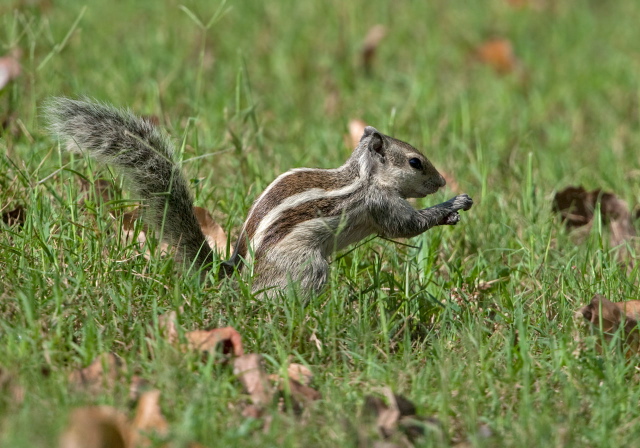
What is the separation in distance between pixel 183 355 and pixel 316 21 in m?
4.83

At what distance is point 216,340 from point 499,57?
16.0 feet

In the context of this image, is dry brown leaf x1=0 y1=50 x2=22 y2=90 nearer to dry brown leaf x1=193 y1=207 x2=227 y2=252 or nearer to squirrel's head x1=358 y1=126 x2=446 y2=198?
dry brown leaf x1=193 y1=207 x2=227 y2=252

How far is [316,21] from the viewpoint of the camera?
734 centimetres

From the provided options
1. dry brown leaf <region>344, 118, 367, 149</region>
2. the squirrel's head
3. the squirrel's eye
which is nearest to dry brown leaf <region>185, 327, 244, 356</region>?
the squirrel's head

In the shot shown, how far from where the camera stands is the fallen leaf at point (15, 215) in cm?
390

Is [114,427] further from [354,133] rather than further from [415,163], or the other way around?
[354,133]

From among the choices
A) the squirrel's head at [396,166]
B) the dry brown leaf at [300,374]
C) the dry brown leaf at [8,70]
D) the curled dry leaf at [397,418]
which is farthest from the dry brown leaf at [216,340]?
the dry brown leaf at [8,70]

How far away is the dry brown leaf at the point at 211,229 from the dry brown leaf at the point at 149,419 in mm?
1463

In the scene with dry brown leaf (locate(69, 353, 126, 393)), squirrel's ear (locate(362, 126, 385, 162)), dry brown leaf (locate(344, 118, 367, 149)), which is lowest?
dry brown leaf (locate(69, 353, 126, 393))

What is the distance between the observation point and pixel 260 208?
363 centimetres

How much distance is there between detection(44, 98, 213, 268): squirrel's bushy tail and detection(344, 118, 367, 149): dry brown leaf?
1.75m

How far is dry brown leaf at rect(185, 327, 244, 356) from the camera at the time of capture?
3025 millimetres

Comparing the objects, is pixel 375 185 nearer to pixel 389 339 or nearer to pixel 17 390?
pixel 389 339

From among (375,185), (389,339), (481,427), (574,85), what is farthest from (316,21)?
(481,427)
